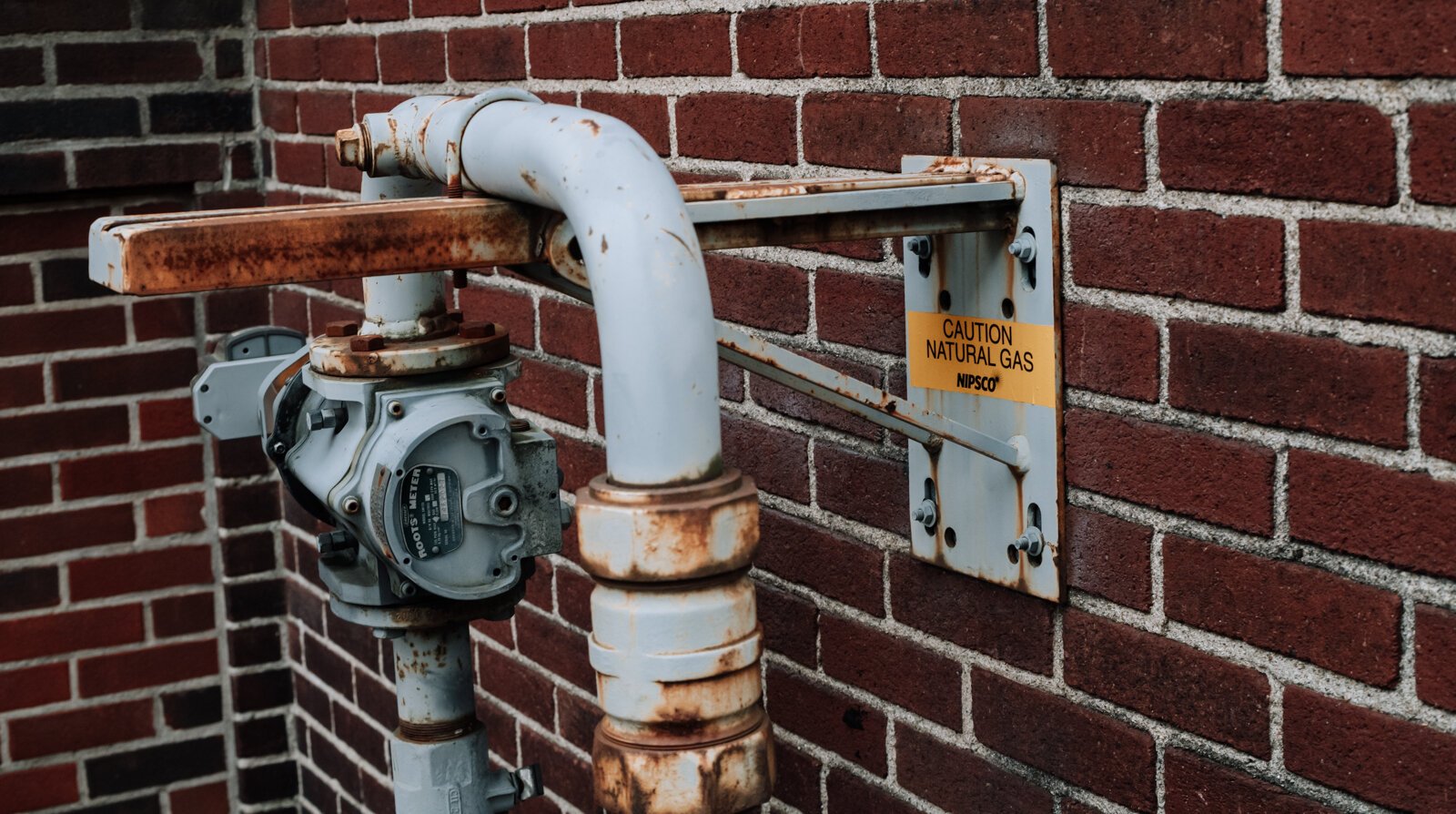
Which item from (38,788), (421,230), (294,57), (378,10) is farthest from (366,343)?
(38,788)

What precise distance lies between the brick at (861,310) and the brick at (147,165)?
1737 millimetres

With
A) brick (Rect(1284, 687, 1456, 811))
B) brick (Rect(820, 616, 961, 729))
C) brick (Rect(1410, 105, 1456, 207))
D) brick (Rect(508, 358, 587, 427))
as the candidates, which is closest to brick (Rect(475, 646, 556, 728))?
brick (Rect(508, 358, 587, 427))

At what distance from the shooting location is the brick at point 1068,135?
1376 millimetres

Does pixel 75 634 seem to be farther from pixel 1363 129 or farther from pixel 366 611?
pixel 1363 129

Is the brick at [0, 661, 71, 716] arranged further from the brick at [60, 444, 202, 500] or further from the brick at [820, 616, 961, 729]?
the brick at [820, 616, 961, 729]

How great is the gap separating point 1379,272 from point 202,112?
2.47m

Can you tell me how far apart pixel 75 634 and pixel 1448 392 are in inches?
104

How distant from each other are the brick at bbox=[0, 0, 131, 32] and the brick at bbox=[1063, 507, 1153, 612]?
2.22m

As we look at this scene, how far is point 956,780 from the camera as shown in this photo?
170 centimetres

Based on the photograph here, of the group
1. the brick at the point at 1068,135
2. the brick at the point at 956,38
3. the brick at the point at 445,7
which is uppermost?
the brick at the point at 445,7

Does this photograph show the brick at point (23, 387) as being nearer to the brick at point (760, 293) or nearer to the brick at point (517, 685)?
the brick at point (517, 685)

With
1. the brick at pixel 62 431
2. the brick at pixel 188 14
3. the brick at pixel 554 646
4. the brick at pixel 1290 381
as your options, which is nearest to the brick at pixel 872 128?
the brick at pixel 1290 381

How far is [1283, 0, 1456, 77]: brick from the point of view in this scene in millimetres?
1120

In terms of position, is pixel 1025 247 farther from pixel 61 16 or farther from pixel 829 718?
pixel 61 16
